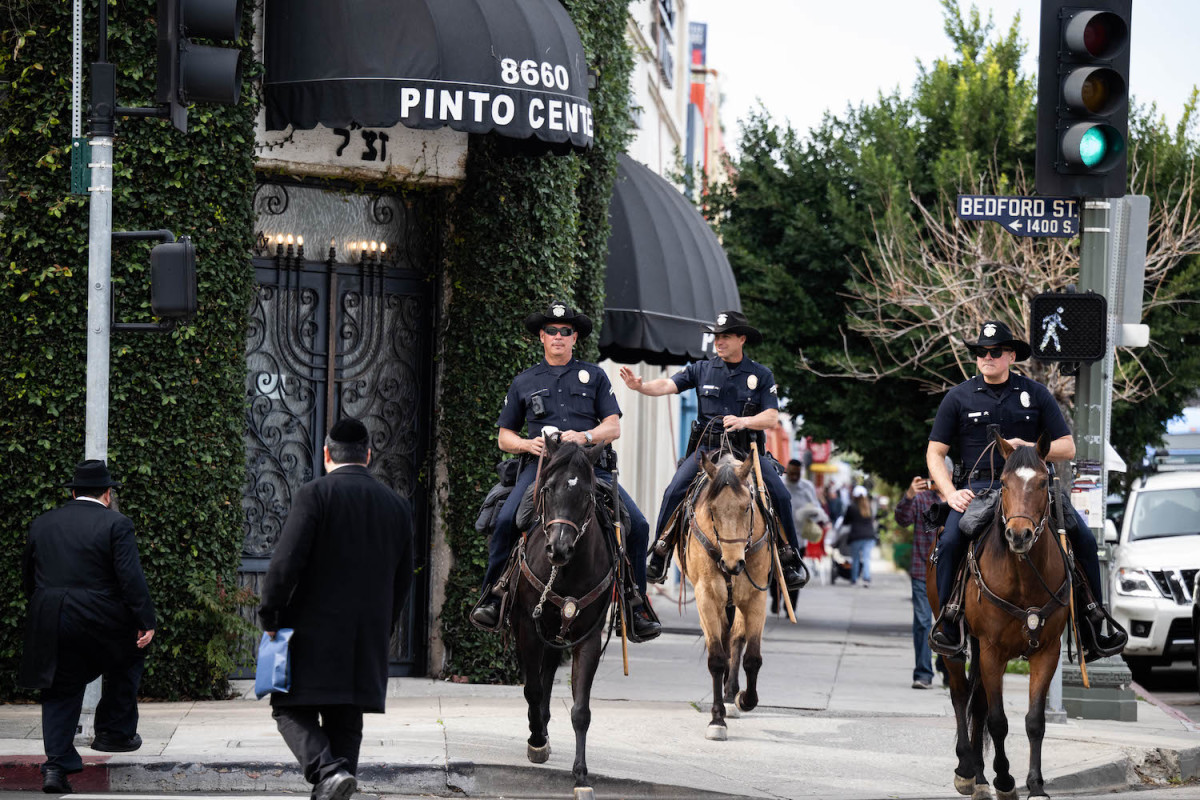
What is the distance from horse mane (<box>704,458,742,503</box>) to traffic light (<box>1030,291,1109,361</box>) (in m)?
2.31

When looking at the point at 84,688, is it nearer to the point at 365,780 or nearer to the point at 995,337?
the point at 365,780

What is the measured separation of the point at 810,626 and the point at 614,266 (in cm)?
856

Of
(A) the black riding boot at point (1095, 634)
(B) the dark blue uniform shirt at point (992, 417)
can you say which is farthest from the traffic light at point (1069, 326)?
(A) the black riding boot at point (1095, 634)

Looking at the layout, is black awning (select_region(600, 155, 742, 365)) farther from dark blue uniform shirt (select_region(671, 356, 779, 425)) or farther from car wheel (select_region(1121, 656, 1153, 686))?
car wheel (select_region(1121, 656, 1153, 686))

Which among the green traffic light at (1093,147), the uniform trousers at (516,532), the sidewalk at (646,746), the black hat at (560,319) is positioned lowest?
the sidewalk at (646,746)

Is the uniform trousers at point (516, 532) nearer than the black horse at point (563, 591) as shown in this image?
No

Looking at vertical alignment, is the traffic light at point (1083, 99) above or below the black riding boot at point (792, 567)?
above

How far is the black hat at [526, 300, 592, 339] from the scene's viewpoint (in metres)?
10.8

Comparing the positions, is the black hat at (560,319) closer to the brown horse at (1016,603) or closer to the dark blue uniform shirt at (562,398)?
the dark blue uniform shirt at (562,398)

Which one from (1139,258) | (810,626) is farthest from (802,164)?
(1139,258)

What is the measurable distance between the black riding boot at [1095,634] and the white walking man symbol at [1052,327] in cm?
282

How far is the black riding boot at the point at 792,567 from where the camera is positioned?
1291 centimetres

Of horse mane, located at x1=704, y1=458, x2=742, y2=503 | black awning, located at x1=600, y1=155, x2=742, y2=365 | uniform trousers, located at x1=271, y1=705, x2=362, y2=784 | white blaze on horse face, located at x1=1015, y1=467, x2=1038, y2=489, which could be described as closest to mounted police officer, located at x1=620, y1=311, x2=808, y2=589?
horse mane, located at x1=704, y1=458, x2=742, y2=503

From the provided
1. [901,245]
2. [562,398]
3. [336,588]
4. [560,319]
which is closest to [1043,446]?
[562,398]
